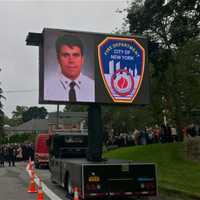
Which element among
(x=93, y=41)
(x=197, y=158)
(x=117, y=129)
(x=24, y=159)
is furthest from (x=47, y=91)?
(x=117, y=129)

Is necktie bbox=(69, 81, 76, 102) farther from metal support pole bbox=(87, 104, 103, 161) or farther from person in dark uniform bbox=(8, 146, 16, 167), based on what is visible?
person in dark uniform bbox=(8, 146, 16, 167)

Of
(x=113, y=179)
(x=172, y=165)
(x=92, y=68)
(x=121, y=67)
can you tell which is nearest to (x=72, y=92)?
(x=92, y=68)

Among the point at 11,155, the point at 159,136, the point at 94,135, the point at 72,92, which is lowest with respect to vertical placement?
the point at 11,155

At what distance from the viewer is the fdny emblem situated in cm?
1738

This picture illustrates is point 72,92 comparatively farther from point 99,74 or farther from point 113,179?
point 113,179

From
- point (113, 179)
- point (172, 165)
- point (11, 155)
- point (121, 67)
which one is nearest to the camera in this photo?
point (113, 179)

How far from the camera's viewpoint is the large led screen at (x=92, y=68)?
16.6 metres

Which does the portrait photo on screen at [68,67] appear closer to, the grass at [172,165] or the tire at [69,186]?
the tire at [69,186]

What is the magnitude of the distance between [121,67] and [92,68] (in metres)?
1.09

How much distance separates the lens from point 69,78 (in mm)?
16750

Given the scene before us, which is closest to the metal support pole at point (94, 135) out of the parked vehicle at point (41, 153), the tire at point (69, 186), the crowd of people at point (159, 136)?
the tire at point (69, 186)

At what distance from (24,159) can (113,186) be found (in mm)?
31283

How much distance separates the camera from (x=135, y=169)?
14383 mm

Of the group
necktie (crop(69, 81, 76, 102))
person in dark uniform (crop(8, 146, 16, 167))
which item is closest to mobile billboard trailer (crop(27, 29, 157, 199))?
necktie (crop(69, 81, 76, 102))
